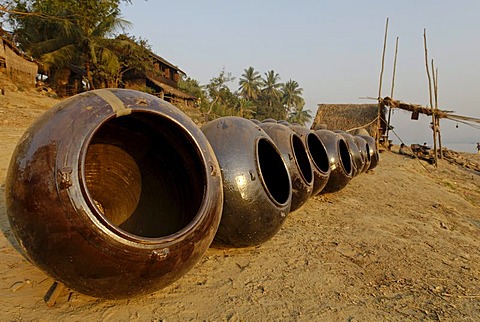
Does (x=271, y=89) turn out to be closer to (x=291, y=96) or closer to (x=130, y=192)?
(x=291, y=96)

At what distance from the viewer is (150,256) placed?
1800 mm

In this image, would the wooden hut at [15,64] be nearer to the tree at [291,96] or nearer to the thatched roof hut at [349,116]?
the thatched roof hut at [349,116]

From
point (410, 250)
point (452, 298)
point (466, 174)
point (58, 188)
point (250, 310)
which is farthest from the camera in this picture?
point (466, 174)

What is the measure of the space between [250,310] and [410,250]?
256cm

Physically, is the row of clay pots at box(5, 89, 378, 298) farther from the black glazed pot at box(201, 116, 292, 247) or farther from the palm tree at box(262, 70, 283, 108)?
the palm tree at box(262, 70, 283, 108)

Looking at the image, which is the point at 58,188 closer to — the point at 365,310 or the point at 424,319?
the point at 365,310

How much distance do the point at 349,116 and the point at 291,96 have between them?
35.1m

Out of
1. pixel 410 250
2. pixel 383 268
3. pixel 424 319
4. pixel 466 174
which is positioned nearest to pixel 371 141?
pixel 466 174

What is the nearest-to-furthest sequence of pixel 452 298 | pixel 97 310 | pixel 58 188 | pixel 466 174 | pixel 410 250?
1. pixel 58 188
2. pixel 97 310
3. pixel 452 298
4. pixel 410 250
5. pixel 466 174

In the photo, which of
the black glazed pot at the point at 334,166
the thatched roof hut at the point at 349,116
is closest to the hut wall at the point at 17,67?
the thatched roof hut at the point at 349,116

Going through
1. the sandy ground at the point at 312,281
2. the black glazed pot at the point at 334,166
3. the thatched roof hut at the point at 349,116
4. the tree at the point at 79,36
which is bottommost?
the sandy ground at the point at 312,281

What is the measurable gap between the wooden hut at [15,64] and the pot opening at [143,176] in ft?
60.9

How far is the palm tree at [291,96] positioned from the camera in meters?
54.7

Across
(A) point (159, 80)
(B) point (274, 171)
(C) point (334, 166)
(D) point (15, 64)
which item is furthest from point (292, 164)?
(A) point (159, 80)
